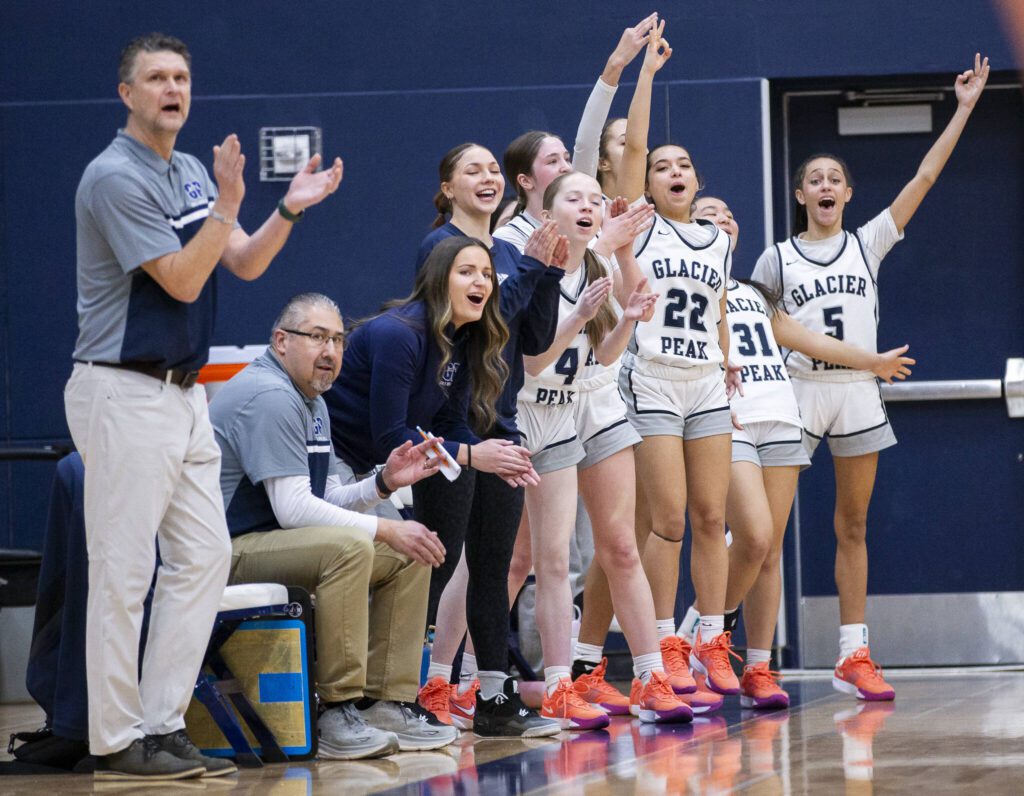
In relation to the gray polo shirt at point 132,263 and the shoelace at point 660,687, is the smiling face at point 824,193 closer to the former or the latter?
the shoelace at point 660,687

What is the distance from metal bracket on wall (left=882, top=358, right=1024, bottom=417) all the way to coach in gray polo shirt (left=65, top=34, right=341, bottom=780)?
3.91 meters

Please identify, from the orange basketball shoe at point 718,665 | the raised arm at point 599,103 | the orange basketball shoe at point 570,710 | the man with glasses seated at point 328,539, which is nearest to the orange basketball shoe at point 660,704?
the orange basketball shoe at point 570,710

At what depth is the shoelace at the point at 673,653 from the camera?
488 cm

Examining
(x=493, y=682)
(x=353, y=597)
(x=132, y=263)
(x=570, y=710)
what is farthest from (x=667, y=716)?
(x=132, y=263)

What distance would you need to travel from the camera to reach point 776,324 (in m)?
5.61

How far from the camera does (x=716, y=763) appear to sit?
141 inches

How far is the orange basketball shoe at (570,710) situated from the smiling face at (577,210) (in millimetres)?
1272

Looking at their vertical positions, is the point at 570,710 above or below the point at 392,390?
below

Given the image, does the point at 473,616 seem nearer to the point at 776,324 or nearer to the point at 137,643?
the point at 137,643

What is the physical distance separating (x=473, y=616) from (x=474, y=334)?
0.76m

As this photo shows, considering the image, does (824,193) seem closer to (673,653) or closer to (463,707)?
(673,653)

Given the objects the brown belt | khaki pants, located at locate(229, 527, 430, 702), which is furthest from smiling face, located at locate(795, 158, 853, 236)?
the brown belt

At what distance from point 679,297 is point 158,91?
199 centimetres

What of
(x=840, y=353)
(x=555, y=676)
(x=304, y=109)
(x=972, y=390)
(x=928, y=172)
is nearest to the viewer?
(x=555, y=676)
